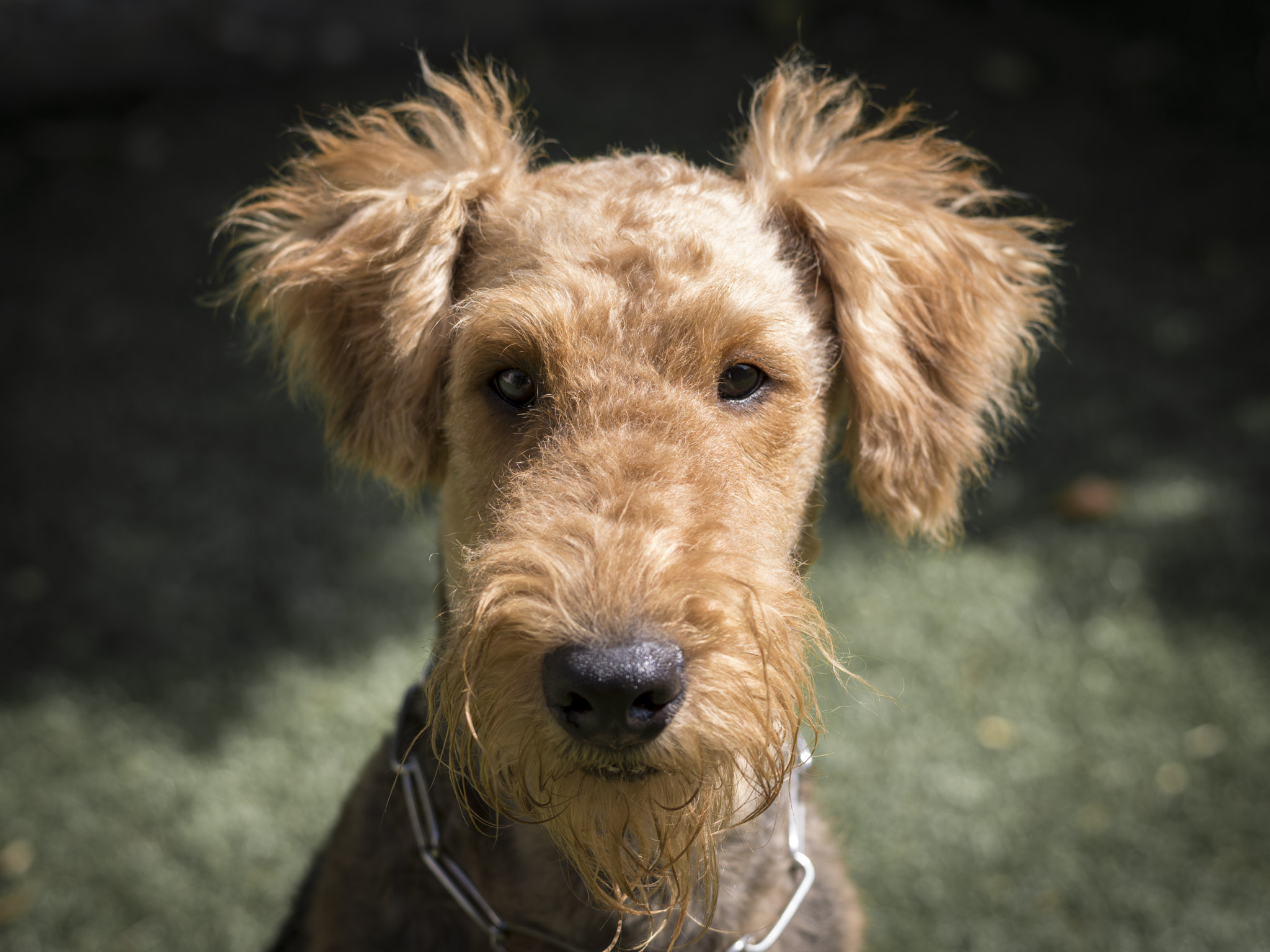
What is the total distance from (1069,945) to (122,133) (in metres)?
6.12

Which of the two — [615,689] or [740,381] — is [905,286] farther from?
[615,689]

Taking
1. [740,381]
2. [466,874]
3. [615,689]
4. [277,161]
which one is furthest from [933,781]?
[277,161]

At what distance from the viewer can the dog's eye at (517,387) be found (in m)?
1.67

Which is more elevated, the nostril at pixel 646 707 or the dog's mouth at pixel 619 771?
the nostril at pixel 646 707

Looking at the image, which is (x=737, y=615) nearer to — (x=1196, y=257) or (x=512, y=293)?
(x=512, y=293)

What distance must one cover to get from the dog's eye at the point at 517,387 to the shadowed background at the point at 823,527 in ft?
3.06

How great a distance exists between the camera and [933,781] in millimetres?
3160

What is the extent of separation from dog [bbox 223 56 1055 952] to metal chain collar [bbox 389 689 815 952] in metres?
0.01

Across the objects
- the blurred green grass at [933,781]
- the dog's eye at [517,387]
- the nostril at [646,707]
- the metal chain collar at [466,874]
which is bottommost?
the blurred green grass at [933,781]

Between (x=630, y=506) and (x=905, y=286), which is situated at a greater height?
(x=905, y=286)

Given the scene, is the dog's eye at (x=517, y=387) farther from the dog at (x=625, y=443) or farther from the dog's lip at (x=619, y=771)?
the dog's lip at (x=619, y=771)

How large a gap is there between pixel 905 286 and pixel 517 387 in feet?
2.52

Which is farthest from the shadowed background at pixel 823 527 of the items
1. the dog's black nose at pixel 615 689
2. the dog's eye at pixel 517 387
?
the dog's black nose at pixel 615 689

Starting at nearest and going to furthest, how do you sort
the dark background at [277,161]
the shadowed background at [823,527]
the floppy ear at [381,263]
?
1. the floppy ear at [381,263]
2. the shadowed background at [823,527]
3. the dark background at [277,161]
